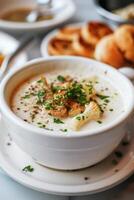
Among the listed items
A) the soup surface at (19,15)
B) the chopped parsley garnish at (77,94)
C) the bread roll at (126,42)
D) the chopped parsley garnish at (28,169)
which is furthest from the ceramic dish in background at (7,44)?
the chopped parsley garnish at (28,169)

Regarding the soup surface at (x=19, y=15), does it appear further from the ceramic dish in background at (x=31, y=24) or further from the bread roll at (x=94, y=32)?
the bread roll at (x=94, y=32)

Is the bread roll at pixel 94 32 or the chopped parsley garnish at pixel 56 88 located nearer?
the chopped parsley garnish at pixel 56 88

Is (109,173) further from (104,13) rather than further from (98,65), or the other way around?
(104,13)

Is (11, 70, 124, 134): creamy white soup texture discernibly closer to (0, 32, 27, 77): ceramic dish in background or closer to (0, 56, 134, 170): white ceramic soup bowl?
(0, 56, 134, 170): white ceramic soup bowl

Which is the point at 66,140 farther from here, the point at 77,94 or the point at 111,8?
the point at 111,8

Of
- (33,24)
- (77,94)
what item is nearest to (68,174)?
(77,94)

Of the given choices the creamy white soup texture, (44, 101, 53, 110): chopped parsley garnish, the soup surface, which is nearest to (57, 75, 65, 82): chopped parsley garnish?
the creamy white soup texture

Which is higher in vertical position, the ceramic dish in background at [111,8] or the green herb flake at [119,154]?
the ceramic dish in background at [111,8]

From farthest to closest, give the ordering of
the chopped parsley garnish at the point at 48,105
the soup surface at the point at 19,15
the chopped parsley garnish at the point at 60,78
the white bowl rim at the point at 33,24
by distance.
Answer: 1. the soup surface at the point at 19,15
2. the white bowl rim at the point at 33,24
3. the chopped parsley garnish at the point at 60,78
4. the chopped parsley garnish at the point at 48,105

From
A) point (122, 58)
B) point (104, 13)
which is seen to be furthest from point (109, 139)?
point (104, 13)
